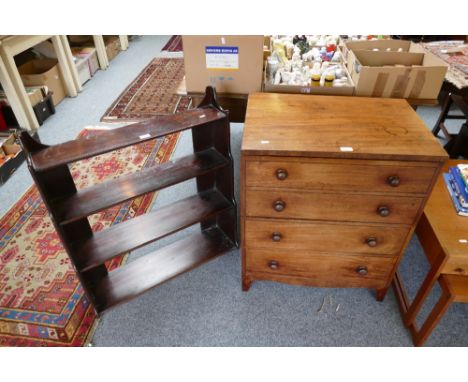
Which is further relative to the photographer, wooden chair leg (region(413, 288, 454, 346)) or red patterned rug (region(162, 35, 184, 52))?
red patterned rug (region(162, 35, 184, 52))

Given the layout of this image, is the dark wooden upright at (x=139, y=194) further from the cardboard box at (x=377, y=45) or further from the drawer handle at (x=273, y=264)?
the cardboard box at (x=377, y=45)

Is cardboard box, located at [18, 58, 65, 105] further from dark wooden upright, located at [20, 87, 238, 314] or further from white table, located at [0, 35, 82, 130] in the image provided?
dark wooden upright, located at [20, 87, 238, 314]

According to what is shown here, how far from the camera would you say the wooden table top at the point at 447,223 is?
1.29 meters

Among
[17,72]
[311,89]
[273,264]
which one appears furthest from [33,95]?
[273,264]

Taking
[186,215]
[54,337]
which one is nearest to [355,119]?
[186,215]

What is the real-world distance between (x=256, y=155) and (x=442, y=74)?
1153mm

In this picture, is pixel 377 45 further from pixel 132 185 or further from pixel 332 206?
pixel 132 185

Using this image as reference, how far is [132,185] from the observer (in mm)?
1538

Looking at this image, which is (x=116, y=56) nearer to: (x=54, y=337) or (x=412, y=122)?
(x=54, y=337)

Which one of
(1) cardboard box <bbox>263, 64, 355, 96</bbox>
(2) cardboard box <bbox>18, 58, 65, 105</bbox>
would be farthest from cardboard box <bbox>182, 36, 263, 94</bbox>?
(2) cardboard box <bbox>18, 58, 65, 105</bbox>

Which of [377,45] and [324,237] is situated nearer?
[324,237]

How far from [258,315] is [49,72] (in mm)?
3284

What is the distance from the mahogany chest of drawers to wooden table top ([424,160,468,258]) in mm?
120

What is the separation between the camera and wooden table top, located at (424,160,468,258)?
1.29m
